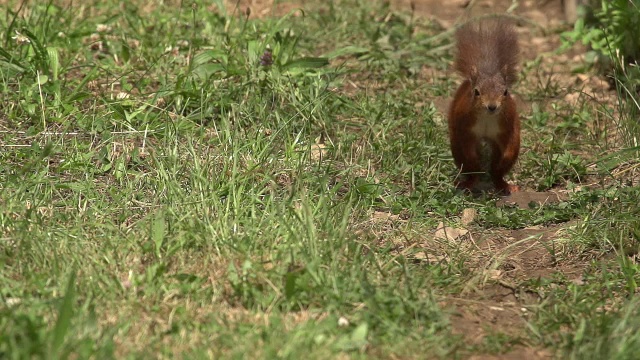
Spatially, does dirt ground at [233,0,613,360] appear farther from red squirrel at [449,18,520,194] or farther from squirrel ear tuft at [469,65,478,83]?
squirrel ear tuft at [469,65,478,83]

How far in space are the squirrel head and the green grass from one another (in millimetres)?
482

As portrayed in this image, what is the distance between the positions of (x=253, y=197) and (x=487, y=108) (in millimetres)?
1580

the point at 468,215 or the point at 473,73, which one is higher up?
the point at 473,73

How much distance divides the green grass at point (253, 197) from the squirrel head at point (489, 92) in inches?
19.0

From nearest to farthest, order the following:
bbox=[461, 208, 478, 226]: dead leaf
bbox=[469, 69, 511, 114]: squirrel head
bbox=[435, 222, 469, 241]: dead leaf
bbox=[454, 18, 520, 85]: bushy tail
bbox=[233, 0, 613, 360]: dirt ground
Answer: bbox=[233, 0, 613, 360]: dirt ground
bbox=[435, 222, 469, 241]: dead leaf
bbox=[461, 208, 478, 226]: dead leaf
bbox=[469, 69, 511, 114]: squirrel head
bbox=[454, 18, 520, 85]: bushy tail

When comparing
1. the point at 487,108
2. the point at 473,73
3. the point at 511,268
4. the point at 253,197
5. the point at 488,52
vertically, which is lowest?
the point at 511,268

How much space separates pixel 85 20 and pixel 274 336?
3.88m

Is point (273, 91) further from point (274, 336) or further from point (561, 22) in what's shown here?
point (561, 22)

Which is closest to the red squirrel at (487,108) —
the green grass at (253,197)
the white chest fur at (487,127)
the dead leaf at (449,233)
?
the white chest fur at (487,127)

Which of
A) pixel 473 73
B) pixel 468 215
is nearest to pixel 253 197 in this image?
pixel 468 215

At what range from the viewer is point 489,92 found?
5457 mm

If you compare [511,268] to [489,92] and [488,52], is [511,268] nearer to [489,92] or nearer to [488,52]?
[489,92]

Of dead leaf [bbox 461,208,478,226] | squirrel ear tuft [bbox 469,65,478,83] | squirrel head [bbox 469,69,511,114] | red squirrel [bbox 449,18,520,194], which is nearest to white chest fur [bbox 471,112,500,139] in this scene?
red squirrel [bbox 449,18,520,194]

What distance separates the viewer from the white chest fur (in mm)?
5605
